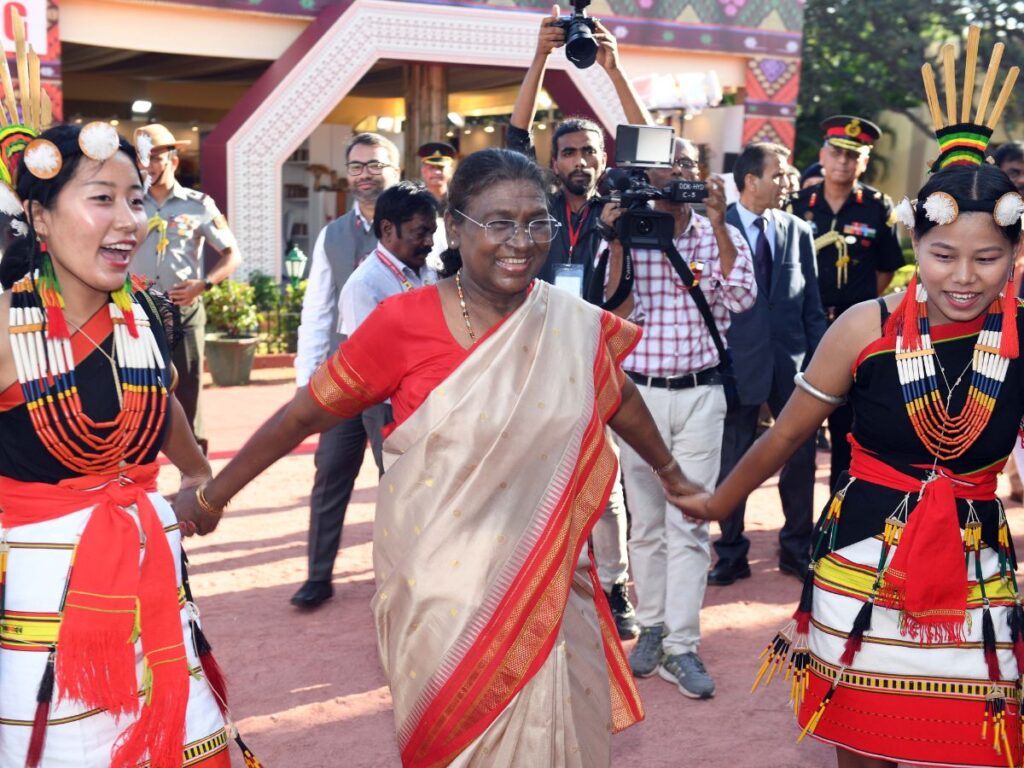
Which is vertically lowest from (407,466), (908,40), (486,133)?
(407,466)

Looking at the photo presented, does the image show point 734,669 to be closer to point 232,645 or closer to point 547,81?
point 232,645

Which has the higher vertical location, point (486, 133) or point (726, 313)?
point (486, 133)

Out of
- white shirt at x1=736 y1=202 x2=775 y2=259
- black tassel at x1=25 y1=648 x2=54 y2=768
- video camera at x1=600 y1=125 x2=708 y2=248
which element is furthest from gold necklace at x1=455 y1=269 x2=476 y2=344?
white shirt at x1=736 y1=202 x2=775 y2=259

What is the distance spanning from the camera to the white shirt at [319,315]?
577 cm

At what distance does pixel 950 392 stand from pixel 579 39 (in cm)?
255

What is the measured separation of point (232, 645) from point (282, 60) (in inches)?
420

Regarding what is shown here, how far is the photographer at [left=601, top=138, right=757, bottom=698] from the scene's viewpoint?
4.79 meters

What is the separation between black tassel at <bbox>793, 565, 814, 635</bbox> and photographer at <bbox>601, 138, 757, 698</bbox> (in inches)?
56.6

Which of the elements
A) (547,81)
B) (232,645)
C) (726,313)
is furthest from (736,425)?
(547,81)

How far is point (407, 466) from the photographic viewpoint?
2.95 m

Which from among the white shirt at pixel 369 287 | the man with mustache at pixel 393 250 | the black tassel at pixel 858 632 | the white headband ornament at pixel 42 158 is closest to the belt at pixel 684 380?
the white shirt at pixel 369 287

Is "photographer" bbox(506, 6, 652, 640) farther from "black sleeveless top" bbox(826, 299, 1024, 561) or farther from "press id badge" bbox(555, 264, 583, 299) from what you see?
"black sleeveless top" bbox(826, 299, 1024, 561)

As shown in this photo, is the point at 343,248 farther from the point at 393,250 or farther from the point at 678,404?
the point at 678,404

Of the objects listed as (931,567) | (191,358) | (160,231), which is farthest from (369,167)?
(931,567)
